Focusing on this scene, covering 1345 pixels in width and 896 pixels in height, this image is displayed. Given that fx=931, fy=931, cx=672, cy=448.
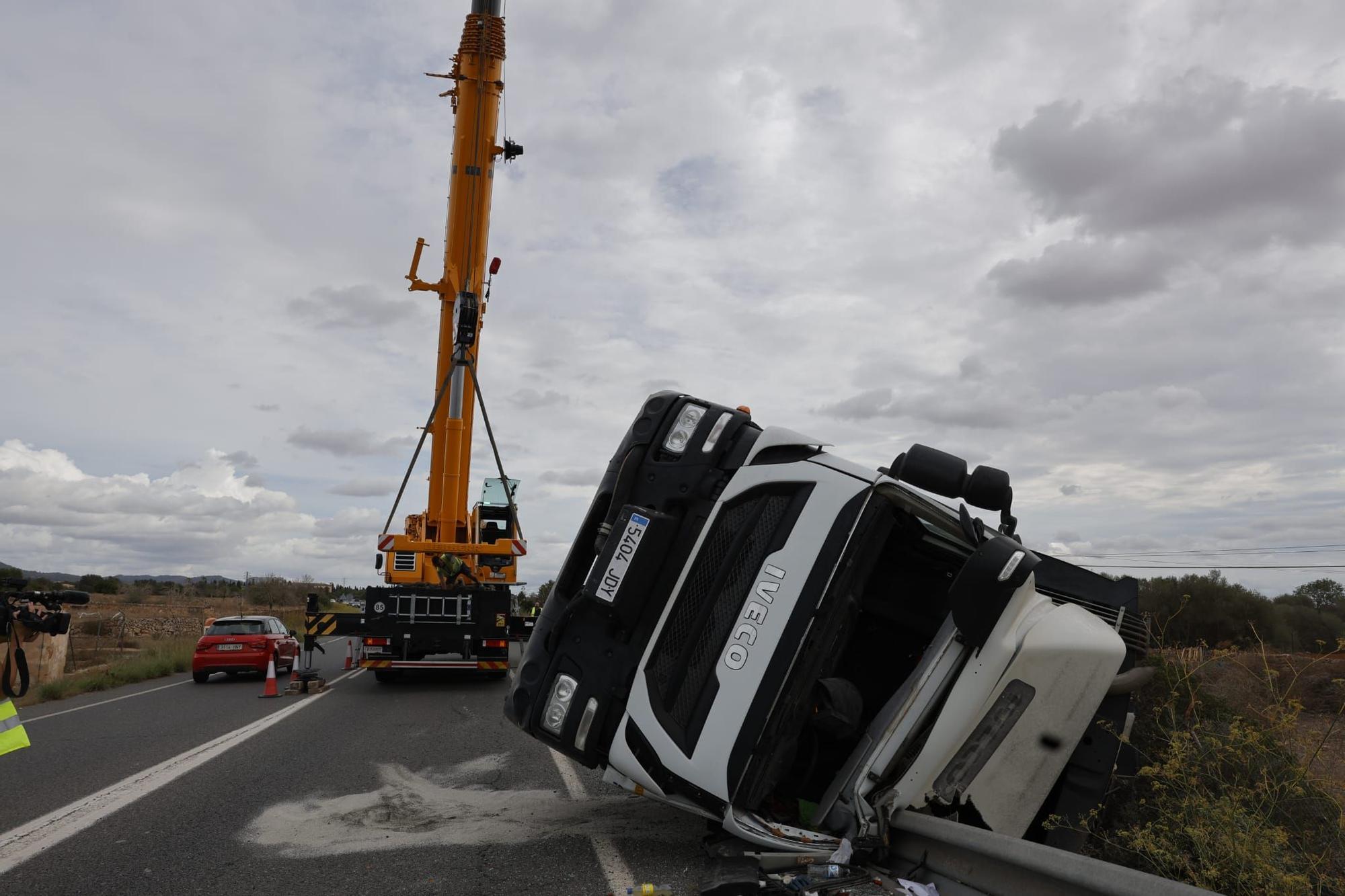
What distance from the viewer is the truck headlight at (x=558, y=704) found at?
429 centimetres

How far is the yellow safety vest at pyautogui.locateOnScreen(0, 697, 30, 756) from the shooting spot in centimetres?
419

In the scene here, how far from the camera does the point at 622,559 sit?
14.0ft

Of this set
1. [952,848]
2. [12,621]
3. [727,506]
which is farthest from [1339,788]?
[12,621]

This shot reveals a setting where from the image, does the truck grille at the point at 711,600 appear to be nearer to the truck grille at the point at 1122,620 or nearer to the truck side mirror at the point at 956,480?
the truck side mirror at the point at 956,480

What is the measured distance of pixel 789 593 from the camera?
4.00m

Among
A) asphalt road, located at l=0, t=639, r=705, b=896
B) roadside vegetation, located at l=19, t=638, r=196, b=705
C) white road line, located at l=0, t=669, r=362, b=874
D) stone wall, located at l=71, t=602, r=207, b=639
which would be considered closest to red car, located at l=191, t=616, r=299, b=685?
roadside vegetation, located at l=19, t=638, r=196, b=705

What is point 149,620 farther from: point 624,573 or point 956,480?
point 956,480

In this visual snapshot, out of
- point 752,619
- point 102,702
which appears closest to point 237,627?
point 102,702

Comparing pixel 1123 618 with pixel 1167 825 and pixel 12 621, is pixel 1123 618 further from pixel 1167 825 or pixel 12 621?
pixel 12 621

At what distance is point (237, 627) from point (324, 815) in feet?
42.0

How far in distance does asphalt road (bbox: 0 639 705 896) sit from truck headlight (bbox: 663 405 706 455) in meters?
1.93

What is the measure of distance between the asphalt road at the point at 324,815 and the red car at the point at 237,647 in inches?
255

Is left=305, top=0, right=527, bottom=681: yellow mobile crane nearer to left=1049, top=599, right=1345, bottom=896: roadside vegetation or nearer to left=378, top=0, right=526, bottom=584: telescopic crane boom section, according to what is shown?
left=378, top=0, right=526, bottom=584: telescopic crane boom section

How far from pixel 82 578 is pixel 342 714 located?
77744 mm
